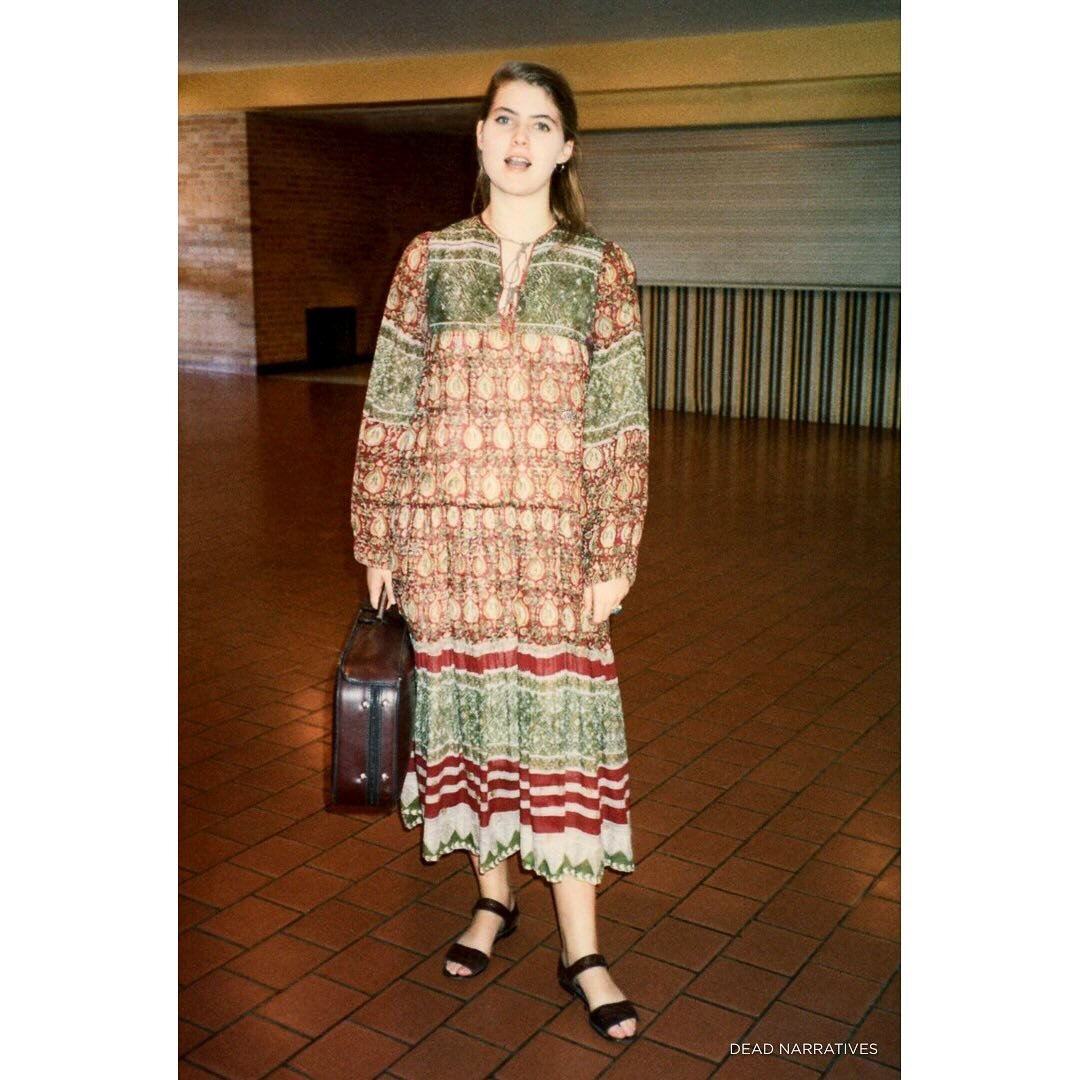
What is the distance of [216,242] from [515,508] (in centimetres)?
1203

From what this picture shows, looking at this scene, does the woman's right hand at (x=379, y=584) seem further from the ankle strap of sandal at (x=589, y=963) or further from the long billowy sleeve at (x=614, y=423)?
the ankle strap of sandal at (x=589, y=963)

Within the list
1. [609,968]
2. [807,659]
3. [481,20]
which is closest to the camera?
[609,968]

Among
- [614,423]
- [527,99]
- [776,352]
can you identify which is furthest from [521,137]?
[776,352]

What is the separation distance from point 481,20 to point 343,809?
8.11 meters

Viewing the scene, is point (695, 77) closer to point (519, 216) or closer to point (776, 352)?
point (776, 352)

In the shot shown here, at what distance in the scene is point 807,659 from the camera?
4.50 m

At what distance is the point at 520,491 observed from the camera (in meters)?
2.15

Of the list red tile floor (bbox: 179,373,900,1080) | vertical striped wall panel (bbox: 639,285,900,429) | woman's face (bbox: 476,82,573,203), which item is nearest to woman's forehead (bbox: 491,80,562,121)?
woman's face (bbox: 476,82,573,203)

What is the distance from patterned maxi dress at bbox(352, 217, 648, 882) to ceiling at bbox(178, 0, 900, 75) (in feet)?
22.7

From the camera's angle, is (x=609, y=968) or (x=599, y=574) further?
(x=609, y=968)

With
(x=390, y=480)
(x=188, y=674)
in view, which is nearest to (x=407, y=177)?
(x=188, y=674)

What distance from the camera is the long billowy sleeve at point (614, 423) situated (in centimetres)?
213

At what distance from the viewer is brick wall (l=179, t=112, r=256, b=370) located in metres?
12.9

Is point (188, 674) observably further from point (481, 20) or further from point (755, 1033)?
point (481, 20)
